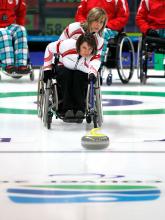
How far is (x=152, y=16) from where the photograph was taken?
7016mm

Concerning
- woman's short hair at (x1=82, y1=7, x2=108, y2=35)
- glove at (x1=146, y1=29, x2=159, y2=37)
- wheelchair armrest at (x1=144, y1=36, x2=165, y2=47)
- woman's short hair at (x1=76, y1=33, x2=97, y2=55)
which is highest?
woman's short hair at (x1=82, y1=7, x2=108, y2=35)

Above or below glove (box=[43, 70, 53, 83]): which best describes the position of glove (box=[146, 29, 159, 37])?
below

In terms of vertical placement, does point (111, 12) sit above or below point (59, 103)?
above

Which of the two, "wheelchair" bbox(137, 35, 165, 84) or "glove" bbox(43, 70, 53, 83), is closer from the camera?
"glove" bbox(43, 70, 53, 83)

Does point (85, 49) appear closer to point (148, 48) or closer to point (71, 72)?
point (71, 72)

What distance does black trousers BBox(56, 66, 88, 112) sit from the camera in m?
3.84

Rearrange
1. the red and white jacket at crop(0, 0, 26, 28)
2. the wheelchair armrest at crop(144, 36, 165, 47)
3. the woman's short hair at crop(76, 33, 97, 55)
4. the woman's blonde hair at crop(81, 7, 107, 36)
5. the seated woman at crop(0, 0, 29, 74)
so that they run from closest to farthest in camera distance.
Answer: the woman's short hair at crop(76, 33, 97, 55) < the woman's blonde hair at crop(81, 7, 107, 36) < the wheelchair armrest at crop(144, 36, 165, 47) < the seated woman at crop(0, 0, 29, 74) < the red and white jacket at crop(0, 0, 26, 28)

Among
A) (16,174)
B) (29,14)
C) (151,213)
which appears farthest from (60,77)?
(29,14)

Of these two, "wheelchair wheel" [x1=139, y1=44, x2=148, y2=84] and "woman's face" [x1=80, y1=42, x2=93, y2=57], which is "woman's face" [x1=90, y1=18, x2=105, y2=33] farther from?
"wheelchair wheel" [x1=139, y1=44, x2=148, y2=84]

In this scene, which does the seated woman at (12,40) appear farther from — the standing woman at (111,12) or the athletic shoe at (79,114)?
the athletic shoe at (79,114)

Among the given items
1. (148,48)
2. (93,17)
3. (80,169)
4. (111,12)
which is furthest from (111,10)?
(80,169)

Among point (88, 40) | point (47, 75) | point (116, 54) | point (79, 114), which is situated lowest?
point (116, 54)

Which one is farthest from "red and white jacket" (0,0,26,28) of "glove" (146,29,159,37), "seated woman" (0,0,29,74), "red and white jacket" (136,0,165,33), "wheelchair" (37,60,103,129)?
"wheelchair" (37,60,103,129)

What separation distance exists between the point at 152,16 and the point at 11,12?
1571 millimetres
